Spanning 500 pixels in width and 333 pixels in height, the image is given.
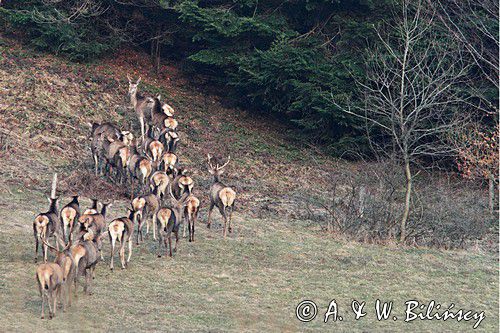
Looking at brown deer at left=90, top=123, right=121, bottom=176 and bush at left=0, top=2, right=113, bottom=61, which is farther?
bush at left=0, top=2, right=113, bottom=61

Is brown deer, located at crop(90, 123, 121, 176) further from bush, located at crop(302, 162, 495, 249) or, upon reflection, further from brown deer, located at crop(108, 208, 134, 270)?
brown deer, located at crop(108, 208, 134, 270)

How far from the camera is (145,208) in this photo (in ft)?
61.9

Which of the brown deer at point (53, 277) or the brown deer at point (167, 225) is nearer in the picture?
the brown deer at point (53, 277)

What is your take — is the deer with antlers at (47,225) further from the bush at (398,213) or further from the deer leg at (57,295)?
the bush at (398,213)

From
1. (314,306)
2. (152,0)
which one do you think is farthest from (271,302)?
(152,0)

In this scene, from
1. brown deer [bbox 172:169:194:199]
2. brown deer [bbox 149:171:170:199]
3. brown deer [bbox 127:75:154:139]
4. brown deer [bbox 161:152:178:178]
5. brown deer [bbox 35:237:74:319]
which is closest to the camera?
brown deer [bbox 35:237:74:319]

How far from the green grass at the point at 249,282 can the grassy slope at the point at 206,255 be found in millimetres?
32

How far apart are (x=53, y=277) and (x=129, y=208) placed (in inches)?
297

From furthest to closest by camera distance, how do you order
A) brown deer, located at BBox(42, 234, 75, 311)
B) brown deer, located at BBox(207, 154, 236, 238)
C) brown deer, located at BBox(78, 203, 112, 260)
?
brown deer, located at BBox(207, 154, 236, 238) → brown deer, located at BBox(78, 203, 112, 260) → brown deer, located at BBox(42, 234, 75, 311)

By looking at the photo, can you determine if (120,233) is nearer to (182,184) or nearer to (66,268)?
(66,268)

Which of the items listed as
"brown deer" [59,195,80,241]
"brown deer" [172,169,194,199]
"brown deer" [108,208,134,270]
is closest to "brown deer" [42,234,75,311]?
"brown deer" [108,208,134,270]

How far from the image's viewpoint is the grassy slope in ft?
47.3

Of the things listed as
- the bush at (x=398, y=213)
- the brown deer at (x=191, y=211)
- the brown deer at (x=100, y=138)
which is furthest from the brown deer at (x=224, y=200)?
the brown deer at (x=100, y=138)

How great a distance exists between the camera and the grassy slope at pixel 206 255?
1442cm
